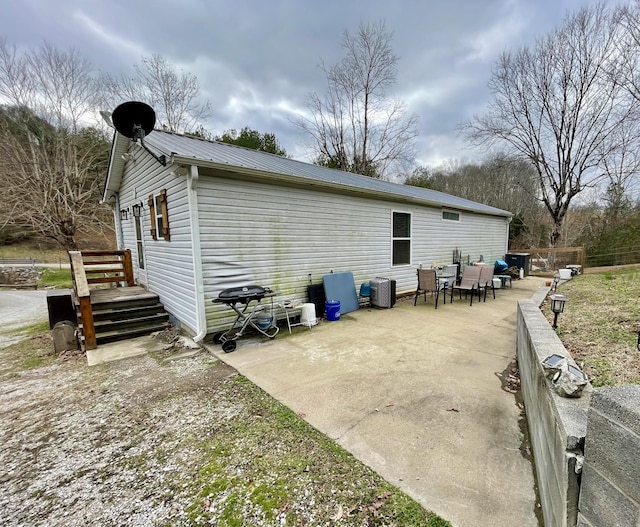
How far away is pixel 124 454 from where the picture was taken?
221 cm

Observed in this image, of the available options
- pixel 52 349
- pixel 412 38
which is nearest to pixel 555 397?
pixel 52 349

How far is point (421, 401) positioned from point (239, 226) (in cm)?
366

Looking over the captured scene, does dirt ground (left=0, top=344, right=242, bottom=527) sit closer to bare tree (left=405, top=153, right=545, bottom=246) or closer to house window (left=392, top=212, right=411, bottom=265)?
house window (left=392, top=212, right=411, bottom=265)

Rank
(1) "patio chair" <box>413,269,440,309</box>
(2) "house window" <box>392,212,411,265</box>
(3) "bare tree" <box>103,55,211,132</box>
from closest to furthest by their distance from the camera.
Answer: (1) "patio chair" <box>413,269,440,309</box> → (2) "house window" <box>392,212,411,265</box> → (3) "bare tree" <box>103,55,211,132</box>

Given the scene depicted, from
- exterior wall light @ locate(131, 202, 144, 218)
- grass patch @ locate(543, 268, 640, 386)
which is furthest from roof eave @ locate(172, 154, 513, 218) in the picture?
grass patch @ locate(543, 268, 640, 386)

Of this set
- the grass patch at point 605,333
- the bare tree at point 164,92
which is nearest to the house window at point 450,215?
the grass patch at point 605,333

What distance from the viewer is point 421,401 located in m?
2.76

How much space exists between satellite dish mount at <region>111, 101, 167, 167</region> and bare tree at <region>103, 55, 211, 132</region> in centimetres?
1454

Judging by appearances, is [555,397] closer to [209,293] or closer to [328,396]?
[328,396]

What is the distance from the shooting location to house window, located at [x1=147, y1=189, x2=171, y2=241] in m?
5.11

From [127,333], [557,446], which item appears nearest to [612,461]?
[557,446]

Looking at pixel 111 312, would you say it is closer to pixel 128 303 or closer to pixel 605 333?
pixel 128 303

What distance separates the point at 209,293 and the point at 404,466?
3.57m

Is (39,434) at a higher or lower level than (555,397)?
lower
